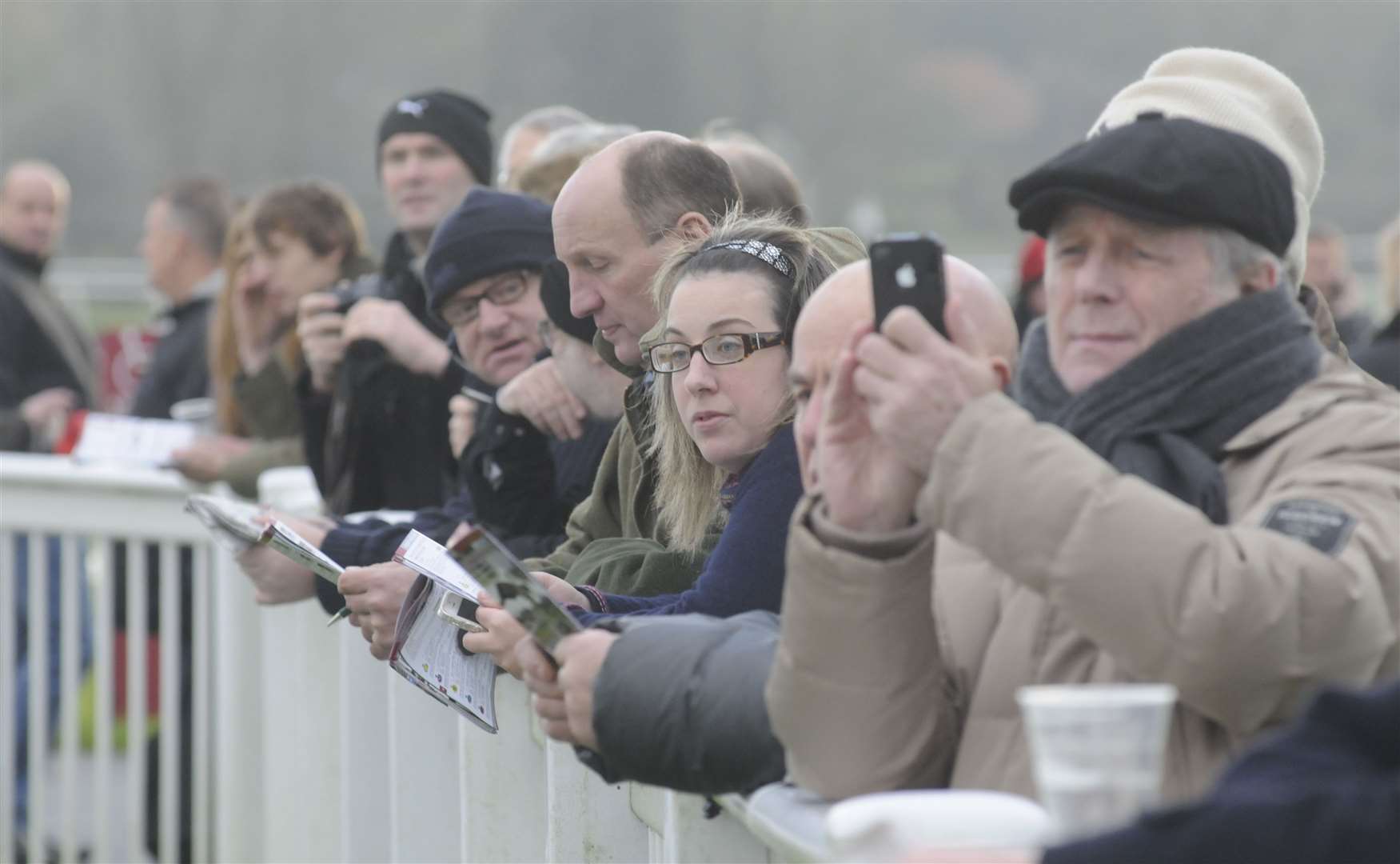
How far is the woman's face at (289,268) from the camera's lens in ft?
20.5

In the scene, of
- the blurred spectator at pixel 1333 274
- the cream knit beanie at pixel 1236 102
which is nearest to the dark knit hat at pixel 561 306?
the cream knit beanie at pixel 1236 102

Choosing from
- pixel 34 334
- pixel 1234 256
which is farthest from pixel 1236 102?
pixel 34 334

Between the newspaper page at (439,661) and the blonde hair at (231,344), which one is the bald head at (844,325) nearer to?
the newspaper page at (439,661)

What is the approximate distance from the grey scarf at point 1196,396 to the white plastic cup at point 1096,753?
0.81 meters

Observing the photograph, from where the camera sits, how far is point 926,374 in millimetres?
2182

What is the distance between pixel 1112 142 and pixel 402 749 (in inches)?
94.3

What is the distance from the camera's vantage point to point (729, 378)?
3129 millimetres

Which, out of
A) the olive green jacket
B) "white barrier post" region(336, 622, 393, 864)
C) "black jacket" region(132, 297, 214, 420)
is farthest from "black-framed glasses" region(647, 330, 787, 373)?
"black jacket" region(132, 297, 214, 420)

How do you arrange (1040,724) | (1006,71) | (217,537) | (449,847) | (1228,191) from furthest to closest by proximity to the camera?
(1006,71) < (217,537) < (449,847) < (1228,191) < (1040,724)

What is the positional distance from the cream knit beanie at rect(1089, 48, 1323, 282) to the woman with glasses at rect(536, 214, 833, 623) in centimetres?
56

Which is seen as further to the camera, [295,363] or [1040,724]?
[295,363]

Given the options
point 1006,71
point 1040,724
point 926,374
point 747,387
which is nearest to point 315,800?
point 747,387

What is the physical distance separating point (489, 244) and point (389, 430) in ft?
3.43

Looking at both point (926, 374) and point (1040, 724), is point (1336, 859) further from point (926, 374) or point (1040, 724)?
point (926, 374)
